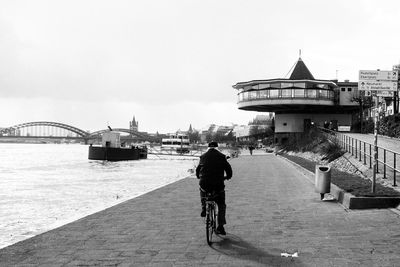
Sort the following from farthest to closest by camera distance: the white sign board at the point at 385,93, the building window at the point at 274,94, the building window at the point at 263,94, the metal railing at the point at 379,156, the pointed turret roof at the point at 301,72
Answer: the pointed turret roof at the point at 301,72, the building window at the point at 263,94, the building window at the point at 274,94, the metal railing at the point at 379,156, the white sign board at the point at 385,93

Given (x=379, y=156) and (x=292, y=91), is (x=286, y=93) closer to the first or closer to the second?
(x=292, y=91)

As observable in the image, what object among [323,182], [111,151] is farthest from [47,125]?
[323,182]

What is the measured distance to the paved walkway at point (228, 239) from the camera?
22.0 feet

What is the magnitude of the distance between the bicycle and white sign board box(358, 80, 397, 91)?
626 centimetres

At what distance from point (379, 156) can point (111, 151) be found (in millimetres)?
55498

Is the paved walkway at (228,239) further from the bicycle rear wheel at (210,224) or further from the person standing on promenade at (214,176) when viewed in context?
the person standing on promenade at (214,176)

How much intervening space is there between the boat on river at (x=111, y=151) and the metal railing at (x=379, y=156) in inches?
1766

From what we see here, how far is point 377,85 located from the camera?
486 inches

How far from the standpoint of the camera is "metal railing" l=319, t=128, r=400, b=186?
15973 mm

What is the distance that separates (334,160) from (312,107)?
5378cm

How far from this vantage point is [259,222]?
393 inches

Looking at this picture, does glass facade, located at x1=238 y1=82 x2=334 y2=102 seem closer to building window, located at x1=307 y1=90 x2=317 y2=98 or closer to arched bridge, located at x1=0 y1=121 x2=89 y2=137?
building window, located at x1=307 y1=90 x2=317 y2=98

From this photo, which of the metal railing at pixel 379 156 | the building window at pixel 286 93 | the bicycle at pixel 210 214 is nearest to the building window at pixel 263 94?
the building window at pixel 286 93

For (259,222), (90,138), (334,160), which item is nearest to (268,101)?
(334,160)
